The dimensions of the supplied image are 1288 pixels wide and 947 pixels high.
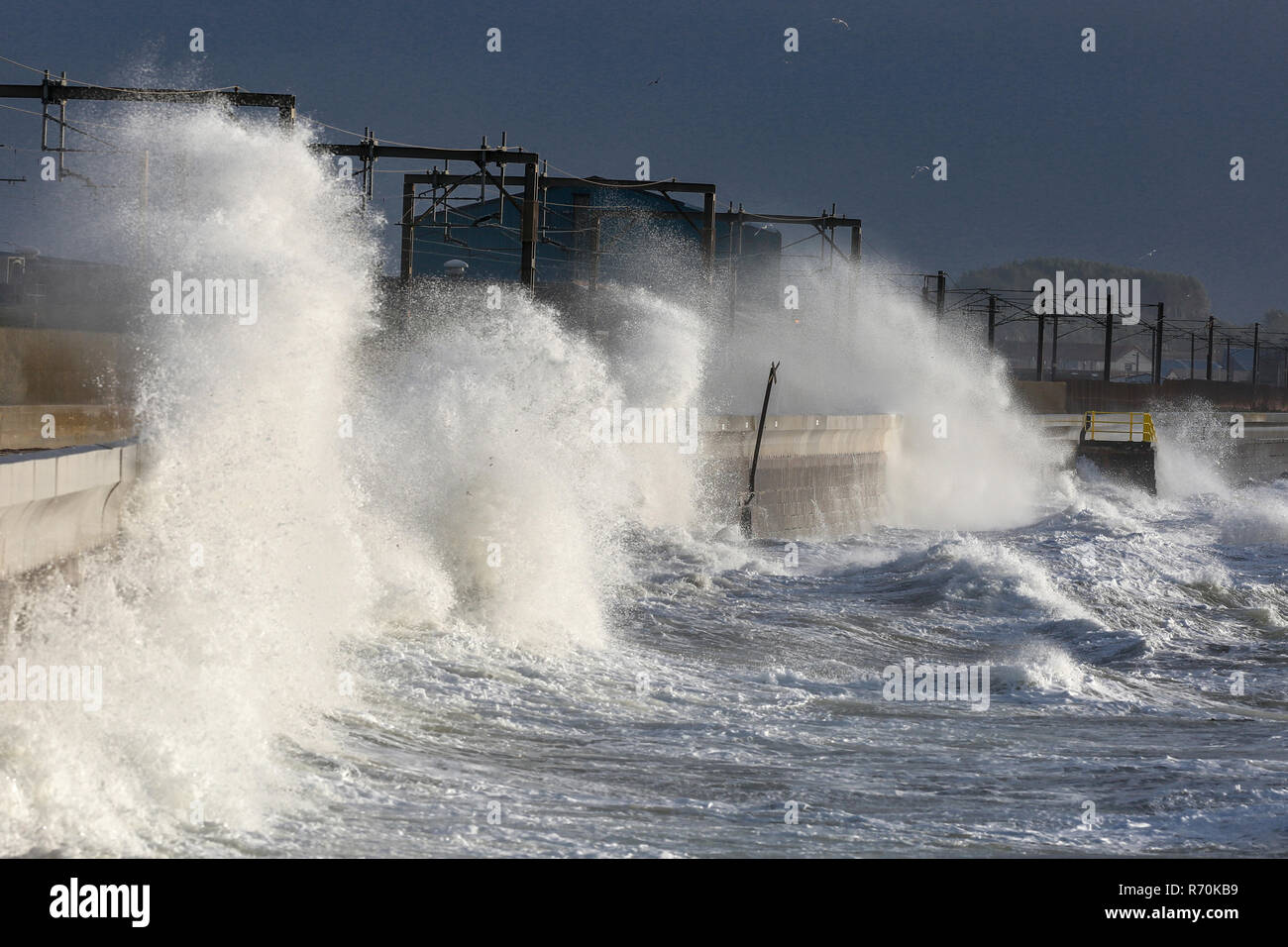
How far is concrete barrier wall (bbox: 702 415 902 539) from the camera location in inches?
953

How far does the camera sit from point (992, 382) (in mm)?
42156

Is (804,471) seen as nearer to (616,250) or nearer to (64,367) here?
(64,367)

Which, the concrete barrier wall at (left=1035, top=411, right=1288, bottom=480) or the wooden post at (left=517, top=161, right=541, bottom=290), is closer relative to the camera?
the wooden post at (left=517, top=161, right=541, bottom=290)

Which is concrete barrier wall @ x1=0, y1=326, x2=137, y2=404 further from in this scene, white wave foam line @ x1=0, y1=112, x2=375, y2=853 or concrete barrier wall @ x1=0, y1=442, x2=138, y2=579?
concrete barrier wall @ x1=0, y1=442, x2=138, y2=579

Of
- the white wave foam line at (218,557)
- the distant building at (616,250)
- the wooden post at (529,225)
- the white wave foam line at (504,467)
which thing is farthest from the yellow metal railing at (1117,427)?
the white wave foam line at (218,557)

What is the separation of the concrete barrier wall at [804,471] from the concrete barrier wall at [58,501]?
14585 mm

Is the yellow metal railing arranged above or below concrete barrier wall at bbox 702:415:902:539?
above

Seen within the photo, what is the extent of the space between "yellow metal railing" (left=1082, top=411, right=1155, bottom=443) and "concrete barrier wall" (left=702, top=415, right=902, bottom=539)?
16160 millimetres

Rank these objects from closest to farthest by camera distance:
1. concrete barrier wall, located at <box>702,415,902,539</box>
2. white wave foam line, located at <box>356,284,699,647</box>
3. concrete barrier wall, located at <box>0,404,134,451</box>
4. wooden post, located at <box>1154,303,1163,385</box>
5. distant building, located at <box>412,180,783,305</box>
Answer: concrete barrier wall, located at <box>0,404,134,451</box>
white wave foam line, located at <box>356,284,699,647</box>
concrete barrier wall, located at <box>702,415,902,539</box>
distant building, located at <box>412,180,783,305</box>
wooden post, located at <box>1154,303,1163,385</box>

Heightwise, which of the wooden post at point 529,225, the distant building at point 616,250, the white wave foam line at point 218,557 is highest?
the distant building at point 616,250

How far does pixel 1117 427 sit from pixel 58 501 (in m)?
47.1

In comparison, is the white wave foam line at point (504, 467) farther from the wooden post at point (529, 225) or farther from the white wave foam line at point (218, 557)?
the wooden post at point (529, 225)

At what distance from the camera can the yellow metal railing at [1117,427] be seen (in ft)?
145

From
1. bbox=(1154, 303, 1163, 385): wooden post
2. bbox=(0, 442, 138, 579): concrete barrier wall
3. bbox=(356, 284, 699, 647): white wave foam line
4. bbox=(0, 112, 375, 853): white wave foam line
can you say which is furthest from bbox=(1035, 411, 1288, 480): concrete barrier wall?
bbox=(0, 442, 138, 579): concrete barrier wall
